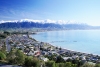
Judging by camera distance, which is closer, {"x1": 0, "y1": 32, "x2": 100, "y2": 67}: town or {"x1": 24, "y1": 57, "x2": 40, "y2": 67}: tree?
{"x1": 24, "y1": 57, "x2": 40, "y2": 67}: tree

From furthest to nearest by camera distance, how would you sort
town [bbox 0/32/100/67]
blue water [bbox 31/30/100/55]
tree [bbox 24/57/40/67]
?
blue water [bbox 31/30/100/55] < town [bbox 0/32/100/67] < tree [bbox 24/57/40/67]

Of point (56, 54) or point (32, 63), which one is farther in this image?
point (56, 54)

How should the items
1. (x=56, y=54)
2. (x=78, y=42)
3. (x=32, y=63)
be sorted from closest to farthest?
1. (x=32, y=63)
2. (x=56, y=54)
3. (x=78, y=42)

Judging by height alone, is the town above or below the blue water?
above

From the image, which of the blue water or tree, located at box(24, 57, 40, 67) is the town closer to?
tree, located at box(24, 57, 40, 67)

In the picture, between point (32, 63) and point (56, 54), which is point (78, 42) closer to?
point (56, 54)

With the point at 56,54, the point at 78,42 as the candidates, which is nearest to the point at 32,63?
the point at 56,54

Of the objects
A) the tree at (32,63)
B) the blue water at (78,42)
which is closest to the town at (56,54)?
the tree at (32,63)

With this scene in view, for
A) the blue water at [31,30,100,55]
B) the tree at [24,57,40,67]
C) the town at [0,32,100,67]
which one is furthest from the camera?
the blue water at [31,30,100,55]

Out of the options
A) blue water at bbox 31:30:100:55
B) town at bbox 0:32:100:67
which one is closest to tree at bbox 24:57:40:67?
town at bbox 0:32:100:67

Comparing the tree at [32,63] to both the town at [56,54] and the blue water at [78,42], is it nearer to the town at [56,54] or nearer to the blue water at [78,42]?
the town at [56,54]

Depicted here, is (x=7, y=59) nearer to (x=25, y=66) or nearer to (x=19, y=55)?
(x=19, y=55)

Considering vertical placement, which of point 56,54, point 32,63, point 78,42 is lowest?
point 78,42
